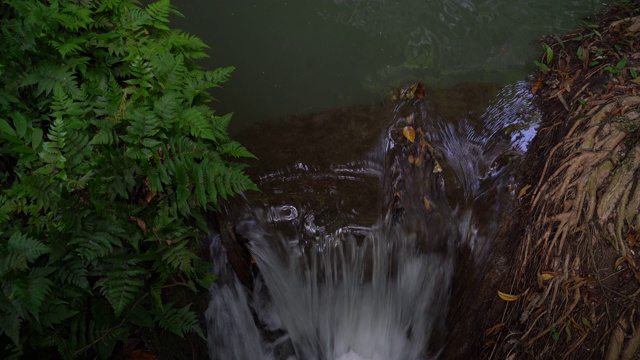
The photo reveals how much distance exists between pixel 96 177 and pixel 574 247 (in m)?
3.70

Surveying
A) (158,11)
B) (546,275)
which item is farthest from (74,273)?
(546,275)

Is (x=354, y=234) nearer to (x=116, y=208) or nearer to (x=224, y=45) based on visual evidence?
(x=116, y=208)

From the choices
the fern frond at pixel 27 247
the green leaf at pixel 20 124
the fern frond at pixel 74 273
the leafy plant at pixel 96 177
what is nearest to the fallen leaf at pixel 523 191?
the leafy plant at pixel 96 177

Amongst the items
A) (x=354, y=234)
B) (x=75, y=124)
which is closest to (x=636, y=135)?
(x=354, y=234)

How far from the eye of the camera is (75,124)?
3.66 m

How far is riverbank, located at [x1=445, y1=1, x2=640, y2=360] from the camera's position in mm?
3768

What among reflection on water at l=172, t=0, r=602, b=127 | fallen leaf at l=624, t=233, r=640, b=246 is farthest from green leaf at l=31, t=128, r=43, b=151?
fallen leaf at l=624, t=233, r=640, b=246

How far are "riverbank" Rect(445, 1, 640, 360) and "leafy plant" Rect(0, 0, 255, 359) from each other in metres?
2.29

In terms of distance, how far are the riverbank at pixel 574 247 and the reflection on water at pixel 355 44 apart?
3.71 feet

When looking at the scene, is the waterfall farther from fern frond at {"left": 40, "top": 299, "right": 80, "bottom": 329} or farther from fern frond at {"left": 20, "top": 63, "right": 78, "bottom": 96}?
fern frond at {"left": 20, "top": 63, "right": 78, "bottom": 96}

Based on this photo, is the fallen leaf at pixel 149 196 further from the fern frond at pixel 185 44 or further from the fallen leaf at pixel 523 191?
the fallen leaf at pixel 523 191

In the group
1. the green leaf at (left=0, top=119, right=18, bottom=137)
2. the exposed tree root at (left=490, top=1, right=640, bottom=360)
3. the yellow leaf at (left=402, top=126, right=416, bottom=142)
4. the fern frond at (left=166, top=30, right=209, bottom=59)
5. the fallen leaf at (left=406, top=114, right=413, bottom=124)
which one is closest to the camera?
the green leaf at (left=0, top=119, right=18, bottom=137)

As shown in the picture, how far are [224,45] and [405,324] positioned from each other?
3.47m

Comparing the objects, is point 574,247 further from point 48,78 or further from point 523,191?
point 48,78
